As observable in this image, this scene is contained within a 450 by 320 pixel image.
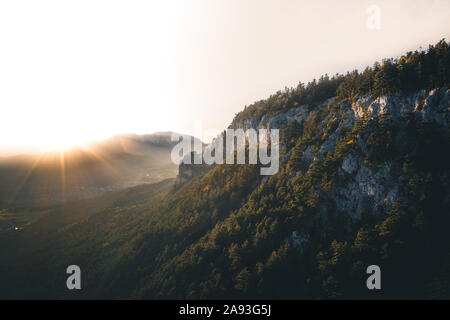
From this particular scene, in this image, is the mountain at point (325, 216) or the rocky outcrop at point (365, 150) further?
the rocky outcrop at point (365, 150)

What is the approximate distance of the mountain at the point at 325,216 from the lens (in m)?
46.7


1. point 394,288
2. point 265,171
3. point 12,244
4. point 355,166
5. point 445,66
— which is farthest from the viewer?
point 12,244

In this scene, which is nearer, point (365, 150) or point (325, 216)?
point (365, 150)

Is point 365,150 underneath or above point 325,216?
above

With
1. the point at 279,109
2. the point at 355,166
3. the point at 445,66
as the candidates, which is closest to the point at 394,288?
the point at 355,166

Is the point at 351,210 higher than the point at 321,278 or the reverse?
higher

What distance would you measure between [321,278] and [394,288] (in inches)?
623

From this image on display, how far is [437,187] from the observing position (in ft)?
156

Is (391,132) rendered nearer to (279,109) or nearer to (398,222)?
(398,222)

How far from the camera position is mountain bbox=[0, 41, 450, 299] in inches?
1837

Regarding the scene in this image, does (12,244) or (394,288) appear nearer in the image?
(394,288)

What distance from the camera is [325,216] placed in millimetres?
58344

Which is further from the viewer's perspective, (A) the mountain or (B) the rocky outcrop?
(B) the rocky outcrop

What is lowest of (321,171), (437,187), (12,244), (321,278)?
(12,244)
